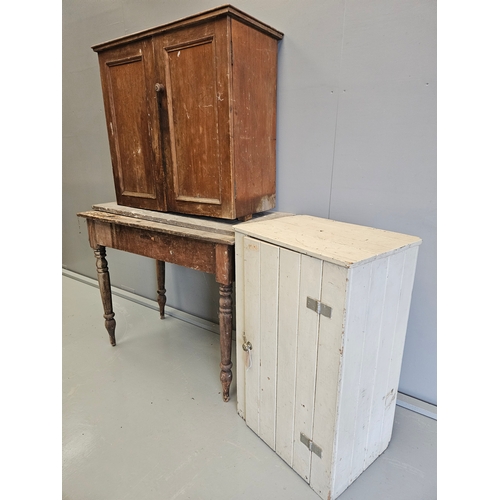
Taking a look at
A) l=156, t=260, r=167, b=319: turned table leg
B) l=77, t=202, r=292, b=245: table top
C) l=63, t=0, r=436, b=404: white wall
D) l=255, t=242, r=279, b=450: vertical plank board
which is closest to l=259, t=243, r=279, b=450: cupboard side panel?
l=255, t=242, r=279, b=450: vertical plank board

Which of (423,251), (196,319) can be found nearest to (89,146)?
(196,319)

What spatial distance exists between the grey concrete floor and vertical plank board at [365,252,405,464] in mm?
114

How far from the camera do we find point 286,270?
1.16 meters

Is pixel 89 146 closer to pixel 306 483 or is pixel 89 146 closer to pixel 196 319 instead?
pixel 196 319

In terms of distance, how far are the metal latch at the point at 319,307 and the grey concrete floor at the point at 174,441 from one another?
2.31ft

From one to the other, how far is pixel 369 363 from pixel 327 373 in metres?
0.18

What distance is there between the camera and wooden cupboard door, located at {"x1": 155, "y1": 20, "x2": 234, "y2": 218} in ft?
4.65

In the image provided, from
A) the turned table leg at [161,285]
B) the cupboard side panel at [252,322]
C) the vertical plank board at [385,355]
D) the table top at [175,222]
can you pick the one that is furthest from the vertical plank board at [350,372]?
the turned table leg at [161,285]

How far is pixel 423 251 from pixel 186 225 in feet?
3.54

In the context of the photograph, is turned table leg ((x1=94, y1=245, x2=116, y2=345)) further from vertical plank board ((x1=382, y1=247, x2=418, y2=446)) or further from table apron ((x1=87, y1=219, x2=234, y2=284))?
vertical plank board ((x1=382, y1=247, x2=418, y2=446))

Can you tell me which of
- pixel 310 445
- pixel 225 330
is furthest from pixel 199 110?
pixel 310 445

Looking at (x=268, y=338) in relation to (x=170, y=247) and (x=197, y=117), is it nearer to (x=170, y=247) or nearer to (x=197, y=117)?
(x=170, y=247)

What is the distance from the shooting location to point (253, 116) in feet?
5.09

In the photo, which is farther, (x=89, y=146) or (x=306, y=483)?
(x=89, y=146)
